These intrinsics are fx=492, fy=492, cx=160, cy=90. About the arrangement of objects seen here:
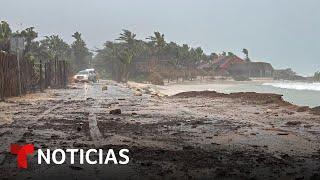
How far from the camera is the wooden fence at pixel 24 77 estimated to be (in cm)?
2247

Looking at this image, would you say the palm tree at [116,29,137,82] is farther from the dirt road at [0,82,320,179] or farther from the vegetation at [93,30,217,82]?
the dirt road at [0,82,320,179]

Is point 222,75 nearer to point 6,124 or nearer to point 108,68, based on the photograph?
point 108,68

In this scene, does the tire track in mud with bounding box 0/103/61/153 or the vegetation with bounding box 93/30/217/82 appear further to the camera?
the vegetation with bounding box 93/30/217/82

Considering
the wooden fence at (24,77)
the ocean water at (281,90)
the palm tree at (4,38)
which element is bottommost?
the ocean water at (281,90)

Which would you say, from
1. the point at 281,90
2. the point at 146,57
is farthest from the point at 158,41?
the point at 281,90

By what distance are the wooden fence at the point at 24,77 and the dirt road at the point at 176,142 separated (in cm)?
766

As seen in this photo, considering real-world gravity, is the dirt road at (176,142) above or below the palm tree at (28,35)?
below

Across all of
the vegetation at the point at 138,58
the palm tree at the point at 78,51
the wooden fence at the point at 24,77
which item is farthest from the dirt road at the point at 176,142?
the palm tree at the point at 78,51

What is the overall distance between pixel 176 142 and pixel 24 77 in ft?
64.3

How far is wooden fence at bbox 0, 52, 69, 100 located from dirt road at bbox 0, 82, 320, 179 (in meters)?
7.66

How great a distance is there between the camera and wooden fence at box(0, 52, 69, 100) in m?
22.5

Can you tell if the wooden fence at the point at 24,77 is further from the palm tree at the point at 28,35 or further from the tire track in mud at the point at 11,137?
the tire track in mud at the point at 11,137

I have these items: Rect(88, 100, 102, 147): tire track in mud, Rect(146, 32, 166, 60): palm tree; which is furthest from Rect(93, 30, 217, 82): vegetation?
Rect(88, 100, 102, 147): tire track in mud

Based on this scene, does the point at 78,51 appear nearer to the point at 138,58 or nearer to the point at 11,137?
the point at 138,58
